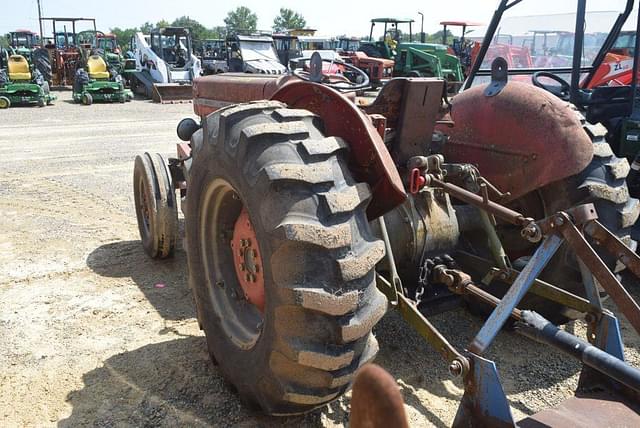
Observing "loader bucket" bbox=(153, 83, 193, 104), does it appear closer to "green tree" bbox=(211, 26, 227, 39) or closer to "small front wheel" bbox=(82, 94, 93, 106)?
"small front wheel" bbox=(82, 94, 93, 106)

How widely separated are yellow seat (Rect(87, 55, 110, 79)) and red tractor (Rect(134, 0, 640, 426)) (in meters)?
15.5

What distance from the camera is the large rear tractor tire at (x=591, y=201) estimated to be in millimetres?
2951

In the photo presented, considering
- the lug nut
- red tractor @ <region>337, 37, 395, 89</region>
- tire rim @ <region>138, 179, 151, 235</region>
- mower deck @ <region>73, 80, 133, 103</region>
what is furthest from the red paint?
mower deck @ <region>73, 80, 133, 103</region>

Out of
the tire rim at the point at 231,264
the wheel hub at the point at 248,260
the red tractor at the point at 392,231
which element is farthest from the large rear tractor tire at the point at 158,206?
the wheel hub at the point at 248,260

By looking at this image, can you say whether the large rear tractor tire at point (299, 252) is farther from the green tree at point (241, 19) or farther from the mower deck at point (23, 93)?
the green tree at point (241, 19)

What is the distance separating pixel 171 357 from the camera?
3207 millimetres

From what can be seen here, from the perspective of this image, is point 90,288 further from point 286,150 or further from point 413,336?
point 286,150

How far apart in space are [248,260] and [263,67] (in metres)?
16.5

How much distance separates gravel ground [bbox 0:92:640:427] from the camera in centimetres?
275

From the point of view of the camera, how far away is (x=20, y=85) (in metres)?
15.5

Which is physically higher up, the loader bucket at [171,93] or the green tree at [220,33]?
the green tree at [220,33]

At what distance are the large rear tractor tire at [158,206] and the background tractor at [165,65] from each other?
13847 millimetres

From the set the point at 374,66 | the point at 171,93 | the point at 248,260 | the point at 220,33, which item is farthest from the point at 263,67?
the point at 220,33

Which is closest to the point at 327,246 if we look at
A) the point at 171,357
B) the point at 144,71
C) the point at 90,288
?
the point at 171,357
